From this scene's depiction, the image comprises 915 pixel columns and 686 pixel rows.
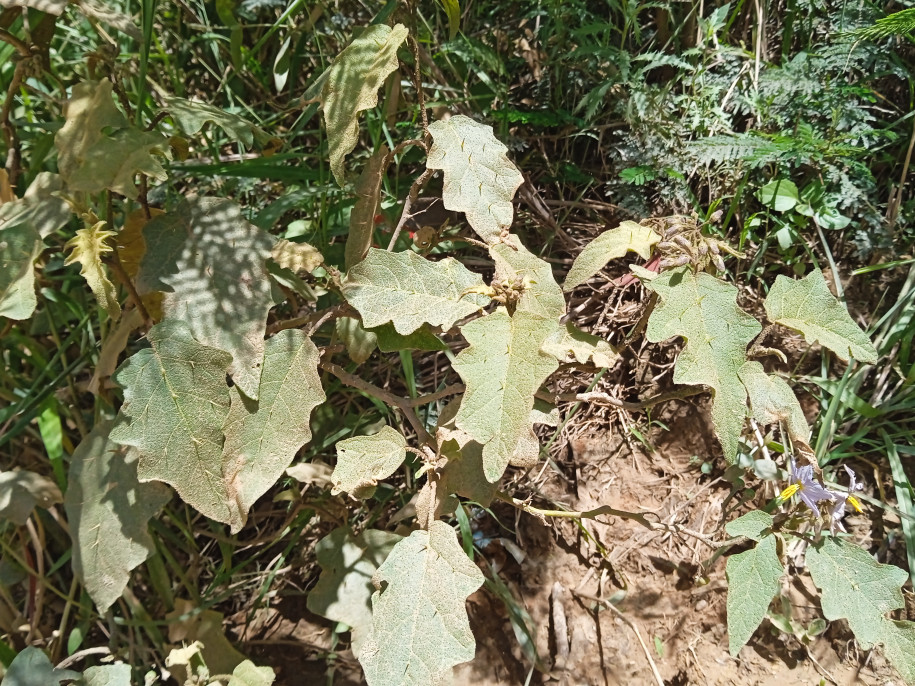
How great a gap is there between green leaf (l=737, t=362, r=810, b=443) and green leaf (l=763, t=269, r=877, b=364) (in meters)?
0.10

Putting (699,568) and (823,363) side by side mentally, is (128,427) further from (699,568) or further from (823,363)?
(823,363)

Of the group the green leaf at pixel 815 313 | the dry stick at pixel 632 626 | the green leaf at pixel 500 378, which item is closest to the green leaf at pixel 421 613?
the green leaf at pixel 500 378

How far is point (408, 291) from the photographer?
125 centimetres

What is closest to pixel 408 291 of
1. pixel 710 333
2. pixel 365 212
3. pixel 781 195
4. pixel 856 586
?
pixel 365 212

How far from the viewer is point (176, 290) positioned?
1.32 metres

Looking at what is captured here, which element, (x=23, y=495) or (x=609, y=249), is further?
(x=23, y=495)

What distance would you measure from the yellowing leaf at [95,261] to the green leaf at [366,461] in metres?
0.43

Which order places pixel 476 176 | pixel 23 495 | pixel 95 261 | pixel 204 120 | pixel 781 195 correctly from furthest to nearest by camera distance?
pixel 781 195
pixel 23 495
pixel 204 120
pixel 476 176
pixel 95 261

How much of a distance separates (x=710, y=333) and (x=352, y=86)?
28.4 inches

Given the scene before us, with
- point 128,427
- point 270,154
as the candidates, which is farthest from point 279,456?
point 270,154

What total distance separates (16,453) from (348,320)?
1019 mm

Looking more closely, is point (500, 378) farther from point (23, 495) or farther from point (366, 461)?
point (23, 495)

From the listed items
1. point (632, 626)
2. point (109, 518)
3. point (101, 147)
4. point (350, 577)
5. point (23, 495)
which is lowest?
point (632, 626)

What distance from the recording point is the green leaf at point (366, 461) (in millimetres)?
1233
